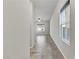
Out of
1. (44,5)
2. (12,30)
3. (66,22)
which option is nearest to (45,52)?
(66,22)

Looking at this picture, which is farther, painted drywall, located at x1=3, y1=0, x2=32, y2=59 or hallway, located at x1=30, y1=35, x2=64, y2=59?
hallway, located at x1=30, y1=35, x2=64, y2=59

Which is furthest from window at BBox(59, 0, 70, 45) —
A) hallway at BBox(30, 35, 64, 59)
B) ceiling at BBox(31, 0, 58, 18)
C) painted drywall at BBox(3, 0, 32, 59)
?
ceiling at BBox(31, 0, 58, 18)

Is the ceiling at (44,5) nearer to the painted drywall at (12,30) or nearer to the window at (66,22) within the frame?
the window at (66,22)

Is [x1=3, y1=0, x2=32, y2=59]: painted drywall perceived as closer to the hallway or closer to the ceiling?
the hallway

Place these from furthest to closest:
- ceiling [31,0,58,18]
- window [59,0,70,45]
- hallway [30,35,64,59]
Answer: ceiling [31,0,58,18]
hallway [30,35,64,59]
window [59,0,70,45]

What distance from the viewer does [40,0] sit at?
7609mm

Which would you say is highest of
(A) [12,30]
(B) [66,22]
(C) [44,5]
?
(C) [44,5]

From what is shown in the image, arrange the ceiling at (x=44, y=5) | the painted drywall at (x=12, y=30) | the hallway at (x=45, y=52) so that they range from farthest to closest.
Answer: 1. the ceiling at (x=44, y=5)
2. the hallway at (x=45, y=52)
3. the painted drywall at (x=12, y=30)

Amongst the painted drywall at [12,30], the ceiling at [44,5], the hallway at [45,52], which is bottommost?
the hallway at [45,52]

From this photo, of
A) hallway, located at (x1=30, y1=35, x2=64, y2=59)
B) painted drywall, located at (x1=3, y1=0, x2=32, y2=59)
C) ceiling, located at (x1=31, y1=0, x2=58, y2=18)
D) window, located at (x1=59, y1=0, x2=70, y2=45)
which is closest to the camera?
painted drywall, located at (x1=3, y1=0, x2=32, y2=59)

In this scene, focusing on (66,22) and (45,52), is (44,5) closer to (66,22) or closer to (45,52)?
(45,52)

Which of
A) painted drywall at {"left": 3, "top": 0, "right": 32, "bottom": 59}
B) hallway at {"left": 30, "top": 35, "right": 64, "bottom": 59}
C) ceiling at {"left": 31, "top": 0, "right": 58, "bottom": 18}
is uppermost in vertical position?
ceiling at {"left": 31, "top": 0, "right": 58, "bottom": 18}

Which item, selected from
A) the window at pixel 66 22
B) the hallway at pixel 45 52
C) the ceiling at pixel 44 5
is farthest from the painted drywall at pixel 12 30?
the ceiling at pixel 44 5
